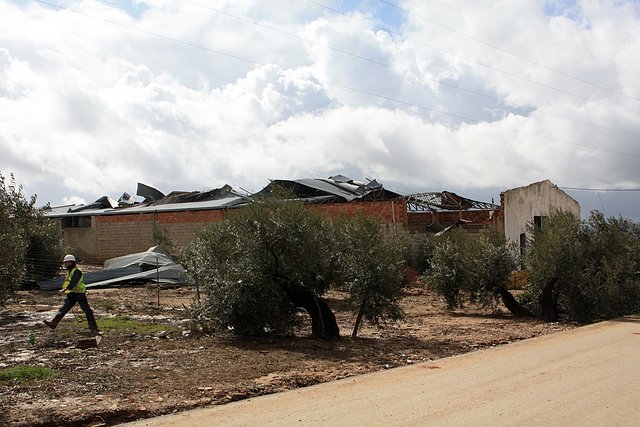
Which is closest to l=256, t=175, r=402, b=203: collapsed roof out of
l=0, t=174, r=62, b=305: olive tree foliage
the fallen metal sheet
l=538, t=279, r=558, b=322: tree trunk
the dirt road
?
the fallen metal sheet

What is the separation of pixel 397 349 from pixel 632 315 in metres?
10.5

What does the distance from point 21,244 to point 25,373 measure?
441 centimetres

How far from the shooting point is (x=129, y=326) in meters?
15.4

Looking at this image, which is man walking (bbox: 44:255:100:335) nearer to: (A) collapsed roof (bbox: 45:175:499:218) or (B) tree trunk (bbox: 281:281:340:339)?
(B) tree trunk (bbox: 281:281:340:339)

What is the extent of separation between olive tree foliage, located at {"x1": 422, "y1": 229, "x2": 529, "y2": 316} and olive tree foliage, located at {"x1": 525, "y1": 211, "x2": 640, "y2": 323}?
0.79m

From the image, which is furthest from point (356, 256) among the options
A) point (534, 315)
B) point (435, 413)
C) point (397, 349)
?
point (534, 315)

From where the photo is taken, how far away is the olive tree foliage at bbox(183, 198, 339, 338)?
1351 cm

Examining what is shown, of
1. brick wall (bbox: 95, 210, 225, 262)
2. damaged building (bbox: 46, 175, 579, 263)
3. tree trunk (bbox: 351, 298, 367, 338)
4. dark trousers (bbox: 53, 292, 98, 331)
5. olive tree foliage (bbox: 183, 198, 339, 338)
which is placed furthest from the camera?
brick wall (bbox: 95, 210, 225, 262)

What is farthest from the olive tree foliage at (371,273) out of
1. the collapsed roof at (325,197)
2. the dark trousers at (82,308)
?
the collapsed roof at (325,197)

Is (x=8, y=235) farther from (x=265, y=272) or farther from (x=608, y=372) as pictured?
(x=608, y=372)

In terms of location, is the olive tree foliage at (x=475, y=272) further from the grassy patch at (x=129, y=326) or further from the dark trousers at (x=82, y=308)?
the dark trousers at (x=82, y=308)

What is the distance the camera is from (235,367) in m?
10.4

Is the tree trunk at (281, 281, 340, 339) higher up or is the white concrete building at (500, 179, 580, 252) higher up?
the white concrete building at (500, 179, 580, 252)

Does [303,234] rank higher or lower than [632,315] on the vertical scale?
higher
